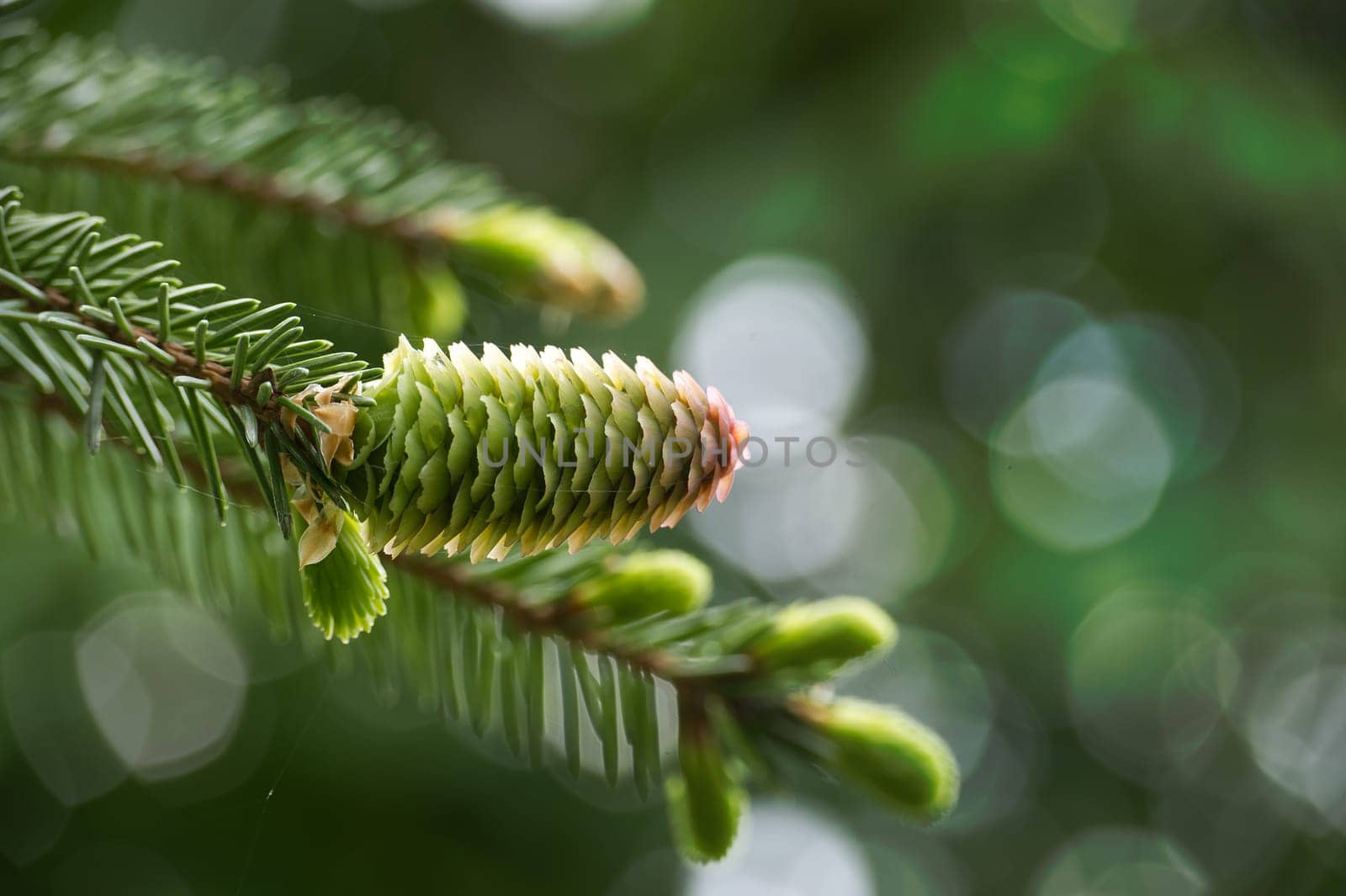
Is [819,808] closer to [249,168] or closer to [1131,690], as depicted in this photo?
[1131,690]

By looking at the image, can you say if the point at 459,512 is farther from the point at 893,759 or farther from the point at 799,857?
the point at 799,857

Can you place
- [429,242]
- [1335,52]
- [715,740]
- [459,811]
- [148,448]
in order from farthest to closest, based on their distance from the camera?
[1335,52]
[459,811]
[429,242]
[715,740]
[148,448]

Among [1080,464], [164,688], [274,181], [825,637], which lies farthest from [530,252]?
[1080,464]

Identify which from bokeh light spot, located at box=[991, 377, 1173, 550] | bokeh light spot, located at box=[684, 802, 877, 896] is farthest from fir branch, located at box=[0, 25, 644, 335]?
bokeh light spot, located at box=[991, 377, 1173, 550]

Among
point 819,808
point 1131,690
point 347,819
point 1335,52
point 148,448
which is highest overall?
point 148,448

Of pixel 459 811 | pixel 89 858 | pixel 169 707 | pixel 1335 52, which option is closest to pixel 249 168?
A: pixel 169 707

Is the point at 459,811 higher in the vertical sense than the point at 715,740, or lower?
lower

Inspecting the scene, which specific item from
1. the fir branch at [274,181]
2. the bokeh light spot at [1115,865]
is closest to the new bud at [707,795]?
the fir branch at [274,181]
